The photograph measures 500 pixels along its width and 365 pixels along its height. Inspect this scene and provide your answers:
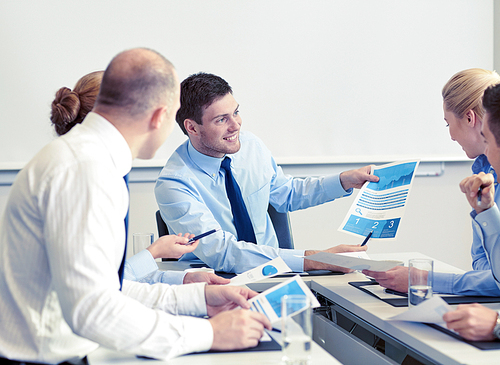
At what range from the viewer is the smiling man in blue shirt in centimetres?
201

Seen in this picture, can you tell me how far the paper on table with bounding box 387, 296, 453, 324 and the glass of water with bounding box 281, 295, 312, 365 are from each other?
1.06ft

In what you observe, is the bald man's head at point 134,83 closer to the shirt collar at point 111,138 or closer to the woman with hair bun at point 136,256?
the shirt collar at point 111,138

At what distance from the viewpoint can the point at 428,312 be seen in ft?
3.81

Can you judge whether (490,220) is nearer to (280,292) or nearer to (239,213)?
(280,292)

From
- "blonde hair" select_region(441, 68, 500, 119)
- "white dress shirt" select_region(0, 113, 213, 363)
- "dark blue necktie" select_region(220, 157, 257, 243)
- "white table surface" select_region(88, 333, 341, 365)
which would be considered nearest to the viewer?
"white dress shirt" select_region(0, 113, 213, 363)

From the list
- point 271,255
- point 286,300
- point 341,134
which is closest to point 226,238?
point 271,255

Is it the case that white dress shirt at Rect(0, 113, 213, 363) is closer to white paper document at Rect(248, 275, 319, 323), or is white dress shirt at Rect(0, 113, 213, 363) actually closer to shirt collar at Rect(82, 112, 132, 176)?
shirt collar at Rect(82, 112, 132, 176)

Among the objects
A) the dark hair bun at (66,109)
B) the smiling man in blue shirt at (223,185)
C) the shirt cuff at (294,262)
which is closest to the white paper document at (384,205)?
the smiling man in blue shirt at (223,185)

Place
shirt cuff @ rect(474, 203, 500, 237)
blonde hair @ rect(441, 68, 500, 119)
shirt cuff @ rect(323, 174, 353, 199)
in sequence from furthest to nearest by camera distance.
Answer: shirt cuff @ rect(323, 174, 353, 199), blonde hair @ rect(441, 68, 500, 119), shirt cuff @ rect(474, 203, 500, 237)

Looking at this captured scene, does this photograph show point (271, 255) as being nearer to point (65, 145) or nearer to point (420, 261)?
point (420, 261)

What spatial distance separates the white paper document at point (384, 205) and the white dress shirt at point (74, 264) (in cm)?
82

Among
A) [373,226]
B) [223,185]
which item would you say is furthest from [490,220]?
[223,185]

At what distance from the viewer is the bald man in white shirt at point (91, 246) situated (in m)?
0.93

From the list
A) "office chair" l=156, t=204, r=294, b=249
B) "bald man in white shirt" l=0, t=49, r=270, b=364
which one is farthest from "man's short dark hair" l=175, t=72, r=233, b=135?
"bald man in white shirt" l=0, t=49, r=270, b=364
